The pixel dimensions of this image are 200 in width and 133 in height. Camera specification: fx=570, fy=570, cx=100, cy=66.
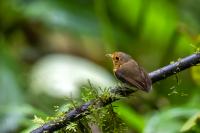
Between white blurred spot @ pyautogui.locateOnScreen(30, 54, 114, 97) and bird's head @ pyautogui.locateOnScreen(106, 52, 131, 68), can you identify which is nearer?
bird's head @ pyautogui.locateOnScreen(106, 52, 131, 68)

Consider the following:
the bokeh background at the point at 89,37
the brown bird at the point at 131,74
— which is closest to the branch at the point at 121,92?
the brown bird at the point at 131,74

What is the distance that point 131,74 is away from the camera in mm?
1377

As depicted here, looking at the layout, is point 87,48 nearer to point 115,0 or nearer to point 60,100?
point 115,0

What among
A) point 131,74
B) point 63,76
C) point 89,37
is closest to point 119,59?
point 131,74

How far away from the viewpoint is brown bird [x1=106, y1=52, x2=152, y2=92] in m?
1.35

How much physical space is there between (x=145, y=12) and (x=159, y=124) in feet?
5.52

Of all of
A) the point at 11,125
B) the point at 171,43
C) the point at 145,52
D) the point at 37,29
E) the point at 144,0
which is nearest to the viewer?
the point at 11,125

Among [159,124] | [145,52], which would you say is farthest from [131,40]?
[159,124]

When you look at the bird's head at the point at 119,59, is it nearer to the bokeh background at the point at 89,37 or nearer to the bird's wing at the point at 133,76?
the bird's wing at the point at 133,76

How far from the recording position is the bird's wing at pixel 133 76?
4.42ft

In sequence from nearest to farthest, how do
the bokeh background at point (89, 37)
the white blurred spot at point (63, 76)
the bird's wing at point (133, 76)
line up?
the bird's wing at point (133, 76)
the bokeh background at point (89, 37)
the white blurred spot at point (63, 76)

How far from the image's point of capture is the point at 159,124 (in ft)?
7.43

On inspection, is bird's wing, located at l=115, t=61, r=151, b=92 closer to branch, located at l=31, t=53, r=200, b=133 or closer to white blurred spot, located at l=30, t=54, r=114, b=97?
branch, located at l=31, t=53, r=200, b=133

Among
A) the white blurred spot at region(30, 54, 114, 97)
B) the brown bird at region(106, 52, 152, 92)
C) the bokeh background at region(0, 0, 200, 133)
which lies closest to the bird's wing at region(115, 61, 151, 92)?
the brown bird at region(106, 52, 152, 92)
